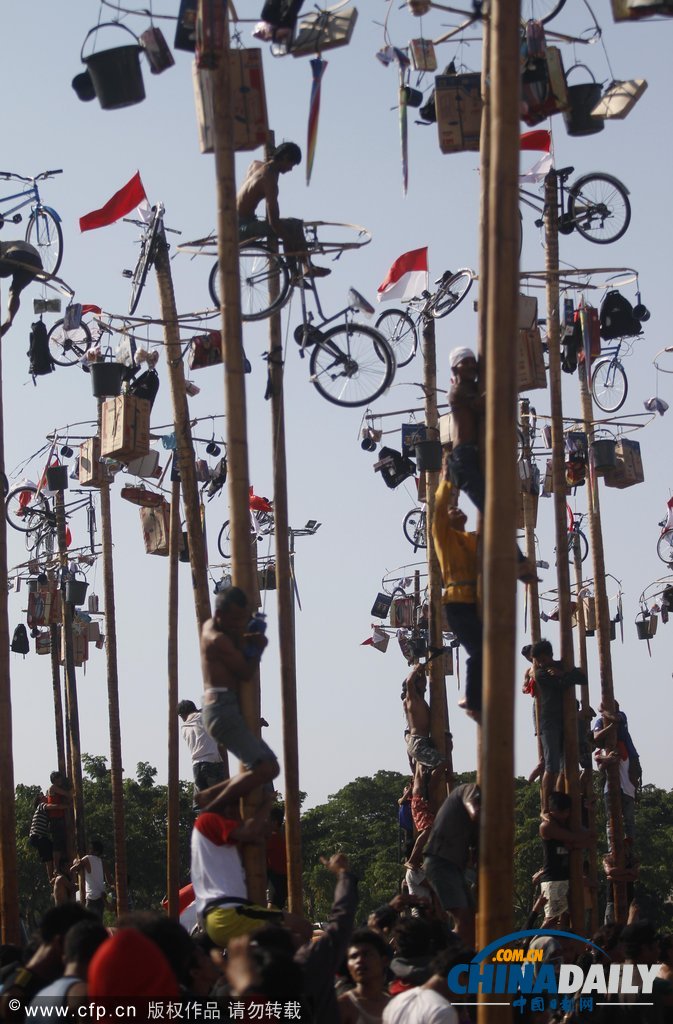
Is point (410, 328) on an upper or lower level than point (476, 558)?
upper

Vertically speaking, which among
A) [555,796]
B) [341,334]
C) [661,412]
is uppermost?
[661,412]

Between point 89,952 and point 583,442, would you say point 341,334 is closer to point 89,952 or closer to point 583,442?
point 89,952

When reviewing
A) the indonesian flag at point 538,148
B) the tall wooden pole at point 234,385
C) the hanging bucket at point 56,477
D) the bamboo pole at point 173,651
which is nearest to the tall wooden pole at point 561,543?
the indonesian flag at point 538,148

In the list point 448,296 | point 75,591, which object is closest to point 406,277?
point 448,296

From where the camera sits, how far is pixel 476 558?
9375mm

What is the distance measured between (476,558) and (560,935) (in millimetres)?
2403

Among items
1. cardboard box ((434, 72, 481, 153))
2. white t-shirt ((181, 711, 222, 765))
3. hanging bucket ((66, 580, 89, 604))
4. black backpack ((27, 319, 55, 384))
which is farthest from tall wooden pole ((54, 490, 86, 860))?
cardboard box ((434, 72, 481, 153))

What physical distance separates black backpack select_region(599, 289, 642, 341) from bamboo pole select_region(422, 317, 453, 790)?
2397 mm

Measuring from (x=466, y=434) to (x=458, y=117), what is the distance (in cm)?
496

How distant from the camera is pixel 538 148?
17047 millimetres

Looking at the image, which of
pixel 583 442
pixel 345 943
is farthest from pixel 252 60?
pixel 583 442

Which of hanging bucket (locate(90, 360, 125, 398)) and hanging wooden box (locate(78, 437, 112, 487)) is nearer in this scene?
hanging bucket (locate(90, 360, 125, 398))

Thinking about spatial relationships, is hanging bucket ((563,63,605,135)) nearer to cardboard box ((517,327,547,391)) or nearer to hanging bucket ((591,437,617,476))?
cardboard box ((517,327,547,391))

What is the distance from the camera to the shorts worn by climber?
8.66 m
